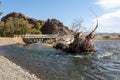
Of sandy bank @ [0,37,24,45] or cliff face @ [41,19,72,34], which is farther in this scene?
cliff face @ [41,19,72,34]

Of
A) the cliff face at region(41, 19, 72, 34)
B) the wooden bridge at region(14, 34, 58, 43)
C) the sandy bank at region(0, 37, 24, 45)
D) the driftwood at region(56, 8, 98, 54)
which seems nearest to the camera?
the driftwood at region(56, 8, 98, 54)

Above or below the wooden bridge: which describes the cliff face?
above

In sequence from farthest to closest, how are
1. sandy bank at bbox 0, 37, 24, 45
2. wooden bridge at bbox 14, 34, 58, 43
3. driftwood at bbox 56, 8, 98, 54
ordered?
wooden bridge at bbox 14, 34, 58, 43 → sandy bank at bbox 0, 37, 24, 45 → driftwood at bbox 56, 8, 98, 54

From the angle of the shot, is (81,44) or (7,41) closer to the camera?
(81,44)

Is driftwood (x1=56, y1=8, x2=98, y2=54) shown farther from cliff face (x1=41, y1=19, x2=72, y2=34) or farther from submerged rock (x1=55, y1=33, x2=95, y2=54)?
cliff face (x1=41, y1=19, x2=72, y2=34)

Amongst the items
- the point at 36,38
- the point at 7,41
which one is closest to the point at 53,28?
the point at 36,38

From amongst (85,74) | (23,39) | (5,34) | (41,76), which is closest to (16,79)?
(41,76)

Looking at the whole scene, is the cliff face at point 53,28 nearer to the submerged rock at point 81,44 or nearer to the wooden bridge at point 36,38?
the wooden bridge at point 36,38

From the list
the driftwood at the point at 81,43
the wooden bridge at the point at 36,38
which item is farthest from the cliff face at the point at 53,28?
the driftwood at the point at 81,43

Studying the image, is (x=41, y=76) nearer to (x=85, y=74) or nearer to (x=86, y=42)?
(x=85, y=74)

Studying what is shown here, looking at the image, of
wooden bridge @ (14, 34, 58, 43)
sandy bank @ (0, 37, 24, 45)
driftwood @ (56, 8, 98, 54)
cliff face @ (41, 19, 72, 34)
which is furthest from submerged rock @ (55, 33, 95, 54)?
cliff face @ (41, 19, 72, 34)

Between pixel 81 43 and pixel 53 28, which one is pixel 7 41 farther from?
pixel 53 28

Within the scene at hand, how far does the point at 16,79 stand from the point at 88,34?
35.0 metres

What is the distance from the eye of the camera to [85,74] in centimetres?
2564
